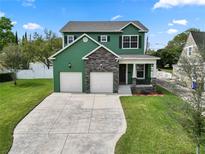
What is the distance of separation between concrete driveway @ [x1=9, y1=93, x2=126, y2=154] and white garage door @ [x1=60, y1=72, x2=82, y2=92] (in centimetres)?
406

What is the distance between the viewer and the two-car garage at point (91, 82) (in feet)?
58.8

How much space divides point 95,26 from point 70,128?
1669 centimetres

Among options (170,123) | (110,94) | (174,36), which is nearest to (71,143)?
(170,123)

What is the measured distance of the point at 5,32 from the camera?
1665 inches

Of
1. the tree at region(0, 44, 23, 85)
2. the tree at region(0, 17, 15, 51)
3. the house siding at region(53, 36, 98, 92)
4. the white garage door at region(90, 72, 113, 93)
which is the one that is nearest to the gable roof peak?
the house siding at region(53, 36, 98, 92)

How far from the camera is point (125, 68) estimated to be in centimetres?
2153

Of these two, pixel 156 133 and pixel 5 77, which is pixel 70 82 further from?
pixel 5 77

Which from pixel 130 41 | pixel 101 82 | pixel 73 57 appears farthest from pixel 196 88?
pixel 130 41

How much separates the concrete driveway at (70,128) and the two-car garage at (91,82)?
403 centimetres

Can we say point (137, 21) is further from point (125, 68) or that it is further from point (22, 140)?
point (22, 140)

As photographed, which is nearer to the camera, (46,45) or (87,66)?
(87,66)

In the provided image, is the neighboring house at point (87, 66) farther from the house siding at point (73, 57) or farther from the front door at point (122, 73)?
the front door at point (122, 73)

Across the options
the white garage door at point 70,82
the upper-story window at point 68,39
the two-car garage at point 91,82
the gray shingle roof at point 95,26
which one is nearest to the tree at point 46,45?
the gray shingle roof at point 95,26

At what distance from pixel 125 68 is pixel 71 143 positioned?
48.5ft
